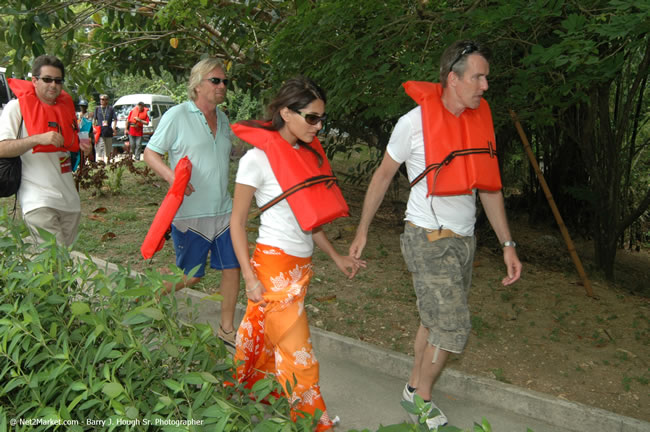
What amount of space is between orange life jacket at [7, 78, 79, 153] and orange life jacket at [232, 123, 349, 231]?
5.45 ft

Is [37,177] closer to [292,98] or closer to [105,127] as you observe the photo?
[292,98]

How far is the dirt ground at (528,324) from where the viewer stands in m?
4.47

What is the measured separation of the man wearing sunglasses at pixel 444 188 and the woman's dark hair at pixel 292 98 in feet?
1.96

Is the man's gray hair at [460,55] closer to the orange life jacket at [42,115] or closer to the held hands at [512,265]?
the held hands at [512,265]

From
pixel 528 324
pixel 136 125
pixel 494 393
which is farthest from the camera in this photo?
pixel 136 125

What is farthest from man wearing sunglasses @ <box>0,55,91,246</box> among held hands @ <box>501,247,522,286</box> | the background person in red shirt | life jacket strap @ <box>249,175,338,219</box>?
the background person in red shirt

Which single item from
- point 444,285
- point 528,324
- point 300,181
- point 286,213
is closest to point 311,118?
point 300,181

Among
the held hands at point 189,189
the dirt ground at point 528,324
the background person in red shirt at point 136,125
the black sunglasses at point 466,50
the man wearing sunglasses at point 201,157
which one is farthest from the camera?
the background person in red shirt at point 136,125

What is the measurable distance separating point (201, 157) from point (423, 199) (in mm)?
1611

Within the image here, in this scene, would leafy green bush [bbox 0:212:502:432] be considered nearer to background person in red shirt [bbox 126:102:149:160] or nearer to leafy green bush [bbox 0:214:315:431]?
leafy green bush [bbox 0:214:315:431]

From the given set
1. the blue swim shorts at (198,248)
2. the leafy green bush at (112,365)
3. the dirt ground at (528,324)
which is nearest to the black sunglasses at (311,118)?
the leafy green bush at (112,365)

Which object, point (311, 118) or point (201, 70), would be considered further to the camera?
point (201, 70)

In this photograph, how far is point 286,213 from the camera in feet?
10.8

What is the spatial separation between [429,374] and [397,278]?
120 inches
